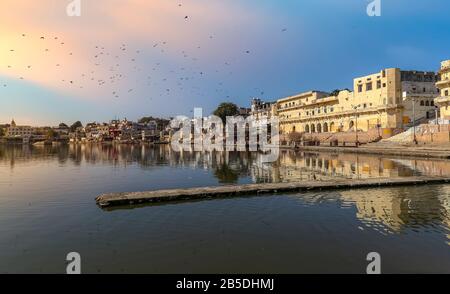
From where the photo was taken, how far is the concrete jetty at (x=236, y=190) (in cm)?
1917

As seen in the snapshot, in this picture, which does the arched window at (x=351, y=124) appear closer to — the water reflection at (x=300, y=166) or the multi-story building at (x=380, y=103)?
the multi-story building at (x=380, y=103)

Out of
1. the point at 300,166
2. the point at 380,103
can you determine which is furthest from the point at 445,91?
the point at 300,166

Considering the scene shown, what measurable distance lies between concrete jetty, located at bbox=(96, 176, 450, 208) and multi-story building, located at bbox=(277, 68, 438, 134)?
4872 centimetres

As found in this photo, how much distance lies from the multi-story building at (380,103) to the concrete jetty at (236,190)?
48.7 metres

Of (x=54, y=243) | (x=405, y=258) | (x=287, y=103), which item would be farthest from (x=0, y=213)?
(x=287, y=103)

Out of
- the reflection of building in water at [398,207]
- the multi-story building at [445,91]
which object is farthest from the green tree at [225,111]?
the reflection of building in water at [398,207]

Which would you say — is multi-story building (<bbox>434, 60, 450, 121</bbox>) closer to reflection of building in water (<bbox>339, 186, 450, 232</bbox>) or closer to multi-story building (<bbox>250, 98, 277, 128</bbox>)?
reflection of building in water (<bbox>339, 186, 450, 232</bbox>)

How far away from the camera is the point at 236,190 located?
21.5m

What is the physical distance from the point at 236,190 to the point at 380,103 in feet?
206

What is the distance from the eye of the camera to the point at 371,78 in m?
77.9

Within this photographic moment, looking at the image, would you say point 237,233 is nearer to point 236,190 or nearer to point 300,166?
point 236,190

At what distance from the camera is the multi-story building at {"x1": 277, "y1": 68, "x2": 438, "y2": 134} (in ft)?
237

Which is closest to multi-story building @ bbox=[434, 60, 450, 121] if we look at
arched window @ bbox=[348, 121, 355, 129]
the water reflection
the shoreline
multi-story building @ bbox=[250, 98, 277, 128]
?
the shoreline
